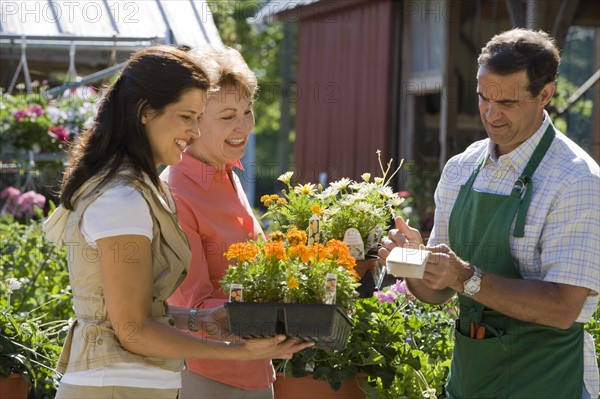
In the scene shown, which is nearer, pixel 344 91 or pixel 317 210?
pixel 317 210

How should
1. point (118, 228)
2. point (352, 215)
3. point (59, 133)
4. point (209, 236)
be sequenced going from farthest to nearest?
point (59, 133), point (352, 215), point (209, 236), point (118, 228)

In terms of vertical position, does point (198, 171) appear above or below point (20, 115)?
below

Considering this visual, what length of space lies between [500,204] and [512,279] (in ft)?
0.88

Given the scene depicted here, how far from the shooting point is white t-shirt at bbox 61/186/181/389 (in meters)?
2.44

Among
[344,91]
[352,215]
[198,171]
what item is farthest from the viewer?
[344,91]

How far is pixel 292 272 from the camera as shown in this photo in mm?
2752

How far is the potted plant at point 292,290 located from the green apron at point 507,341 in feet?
1.27

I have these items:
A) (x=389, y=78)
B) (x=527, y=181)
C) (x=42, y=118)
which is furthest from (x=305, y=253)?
(x=389, y=78)

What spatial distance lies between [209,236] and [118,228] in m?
0.73

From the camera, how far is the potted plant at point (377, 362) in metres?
3.63

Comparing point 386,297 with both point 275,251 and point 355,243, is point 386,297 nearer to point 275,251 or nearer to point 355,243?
point 355,243

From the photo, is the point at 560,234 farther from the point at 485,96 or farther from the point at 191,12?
the point at 191,12

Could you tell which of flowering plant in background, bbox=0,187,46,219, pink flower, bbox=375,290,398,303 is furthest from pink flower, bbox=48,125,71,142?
pink flower, bbox=375,290,398,303

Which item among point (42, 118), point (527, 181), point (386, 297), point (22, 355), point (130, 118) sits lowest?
point (22, 355)
